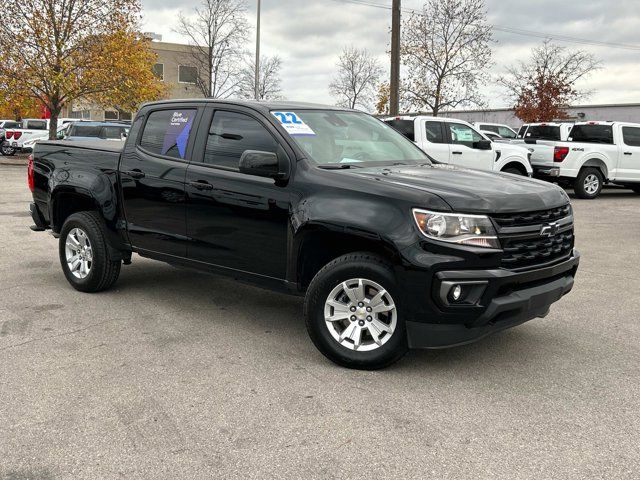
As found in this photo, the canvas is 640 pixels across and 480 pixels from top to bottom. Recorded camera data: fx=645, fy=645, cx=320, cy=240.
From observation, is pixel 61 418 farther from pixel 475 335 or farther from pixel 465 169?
pixel 465 169

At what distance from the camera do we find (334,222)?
420 cm

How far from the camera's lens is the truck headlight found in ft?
12.7

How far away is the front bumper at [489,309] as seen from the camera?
384cm

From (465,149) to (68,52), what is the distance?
64.1 feet

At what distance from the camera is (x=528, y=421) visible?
3.47 metres

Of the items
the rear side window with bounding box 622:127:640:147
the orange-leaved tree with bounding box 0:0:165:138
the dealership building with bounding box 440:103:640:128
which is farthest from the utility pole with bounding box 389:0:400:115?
the dealership building with bounding box 440:103:640:128

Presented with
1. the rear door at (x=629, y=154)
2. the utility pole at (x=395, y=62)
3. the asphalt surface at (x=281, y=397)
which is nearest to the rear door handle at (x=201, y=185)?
the asphalt surface at (x=281, y=397)

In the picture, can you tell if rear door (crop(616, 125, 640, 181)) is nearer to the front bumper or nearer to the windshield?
the windshield

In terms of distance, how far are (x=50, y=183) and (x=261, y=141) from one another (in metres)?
2.68

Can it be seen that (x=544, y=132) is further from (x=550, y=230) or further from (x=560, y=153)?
(x=550, y=230)

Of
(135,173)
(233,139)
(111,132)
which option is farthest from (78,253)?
(111,132)

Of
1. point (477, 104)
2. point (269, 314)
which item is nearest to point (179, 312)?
point (269, 314)

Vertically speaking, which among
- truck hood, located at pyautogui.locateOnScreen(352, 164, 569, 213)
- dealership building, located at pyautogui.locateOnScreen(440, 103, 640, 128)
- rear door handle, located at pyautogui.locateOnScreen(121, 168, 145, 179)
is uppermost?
dealership building, located at pyautogui.locateOnScreen(440, 103, 640, 128)

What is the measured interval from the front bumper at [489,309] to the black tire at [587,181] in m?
13.1
